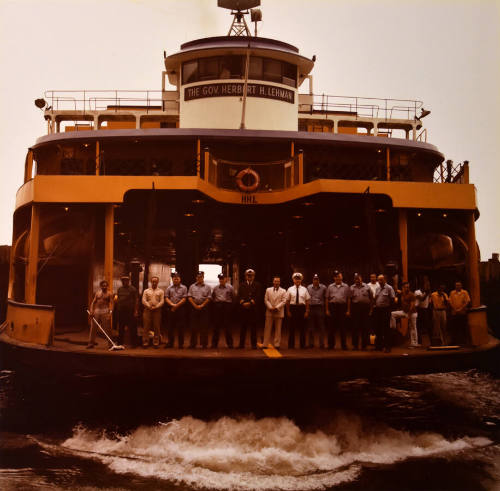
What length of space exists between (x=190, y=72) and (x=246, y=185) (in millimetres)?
4298

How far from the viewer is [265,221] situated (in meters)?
13.7

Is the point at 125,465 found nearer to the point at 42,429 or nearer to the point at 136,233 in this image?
the point at 42,429

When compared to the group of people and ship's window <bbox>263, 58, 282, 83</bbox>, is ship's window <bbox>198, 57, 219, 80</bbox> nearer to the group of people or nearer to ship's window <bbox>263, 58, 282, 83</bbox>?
ship's window <bbox>263, 58, 282, 83</bbox>

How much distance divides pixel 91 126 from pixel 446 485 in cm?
1459

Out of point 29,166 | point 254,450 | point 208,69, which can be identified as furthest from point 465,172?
point 29,166

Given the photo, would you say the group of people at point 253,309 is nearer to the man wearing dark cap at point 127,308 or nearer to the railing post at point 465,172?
the man wearing dark cap at point 127,308

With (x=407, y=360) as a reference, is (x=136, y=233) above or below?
above

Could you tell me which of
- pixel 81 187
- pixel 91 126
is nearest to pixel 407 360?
pixel 81 187

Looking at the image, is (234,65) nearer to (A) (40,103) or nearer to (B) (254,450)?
(A) (40,103)

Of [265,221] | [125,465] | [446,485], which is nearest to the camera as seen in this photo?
[446,485]

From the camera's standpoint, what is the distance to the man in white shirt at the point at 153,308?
8648mm

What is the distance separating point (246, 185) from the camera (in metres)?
12.1

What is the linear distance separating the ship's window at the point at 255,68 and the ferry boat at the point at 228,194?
0.03 meters

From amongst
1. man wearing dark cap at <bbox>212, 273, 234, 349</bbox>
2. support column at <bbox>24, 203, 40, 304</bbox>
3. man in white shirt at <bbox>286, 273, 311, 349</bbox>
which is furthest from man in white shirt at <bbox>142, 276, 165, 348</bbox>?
support column at <bbox>24, 203, 40, 304</bbox>
